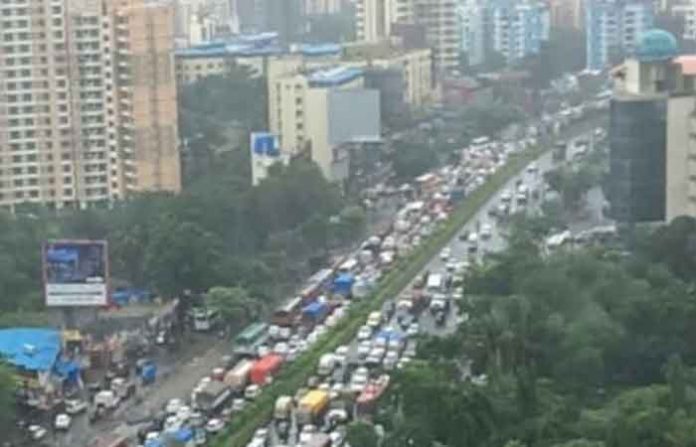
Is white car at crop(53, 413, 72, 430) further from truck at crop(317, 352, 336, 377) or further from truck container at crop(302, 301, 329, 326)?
truck container at crop(302, 301, 329, 326)

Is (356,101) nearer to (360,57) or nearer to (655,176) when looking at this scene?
(360,57)

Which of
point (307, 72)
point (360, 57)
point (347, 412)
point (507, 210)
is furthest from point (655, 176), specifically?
point (360, 57)

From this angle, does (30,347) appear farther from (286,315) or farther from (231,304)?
(286,315)

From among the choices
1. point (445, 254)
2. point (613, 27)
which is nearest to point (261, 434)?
point (445, 254)

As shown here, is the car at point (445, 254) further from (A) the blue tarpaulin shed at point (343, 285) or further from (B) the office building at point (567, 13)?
(B) the office building at point (567, 13)

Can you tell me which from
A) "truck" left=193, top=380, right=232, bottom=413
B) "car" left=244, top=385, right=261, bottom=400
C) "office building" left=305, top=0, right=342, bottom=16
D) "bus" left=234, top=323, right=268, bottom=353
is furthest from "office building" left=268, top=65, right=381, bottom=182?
"office building" left=305, top=0, right=342, bottom=16

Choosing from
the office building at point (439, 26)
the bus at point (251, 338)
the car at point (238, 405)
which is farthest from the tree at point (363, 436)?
the office building at point (439, 26)
